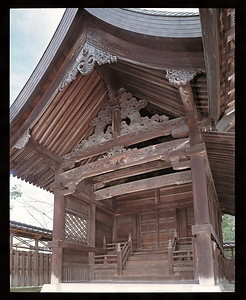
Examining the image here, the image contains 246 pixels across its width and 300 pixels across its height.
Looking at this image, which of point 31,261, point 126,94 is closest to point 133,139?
point 126,94

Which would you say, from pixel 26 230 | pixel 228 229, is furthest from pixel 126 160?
pixel 228 229

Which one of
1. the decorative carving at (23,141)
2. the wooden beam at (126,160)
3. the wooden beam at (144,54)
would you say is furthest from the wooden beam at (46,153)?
the wooden beam at (144,54)

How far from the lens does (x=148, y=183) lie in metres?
9.42

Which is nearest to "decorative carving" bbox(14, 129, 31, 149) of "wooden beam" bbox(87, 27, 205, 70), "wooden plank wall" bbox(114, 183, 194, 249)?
"wooden beam" bbox(87, 27, 205, 70)

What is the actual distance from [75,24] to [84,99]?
1970 millimetres

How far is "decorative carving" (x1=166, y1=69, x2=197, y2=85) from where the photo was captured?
546 centimetres

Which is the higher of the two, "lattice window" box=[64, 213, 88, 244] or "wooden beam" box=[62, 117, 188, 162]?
"wooden beam" box=[62, 117, 188, 162]

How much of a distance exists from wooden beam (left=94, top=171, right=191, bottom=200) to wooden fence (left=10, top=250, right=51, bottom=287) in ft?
9.67

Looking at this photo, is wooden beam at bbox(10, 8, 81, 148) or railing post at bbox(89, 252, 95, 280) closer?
wooden beam at bbox(10, 8, 81, 148)

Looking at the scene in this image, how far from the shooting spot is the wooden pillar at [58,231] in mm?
7938

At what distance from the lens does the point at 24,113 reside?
291 inches

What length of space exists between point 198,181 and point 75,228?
3.98 meters

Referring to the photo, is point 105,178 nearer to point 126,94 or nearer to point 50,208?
point 126,94

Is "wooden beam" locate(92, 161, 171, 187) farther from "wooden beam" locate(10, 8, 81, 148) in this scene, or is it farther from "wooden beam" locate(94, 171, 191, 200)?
"wooden beam" locate(10, 8, 81, 148)
